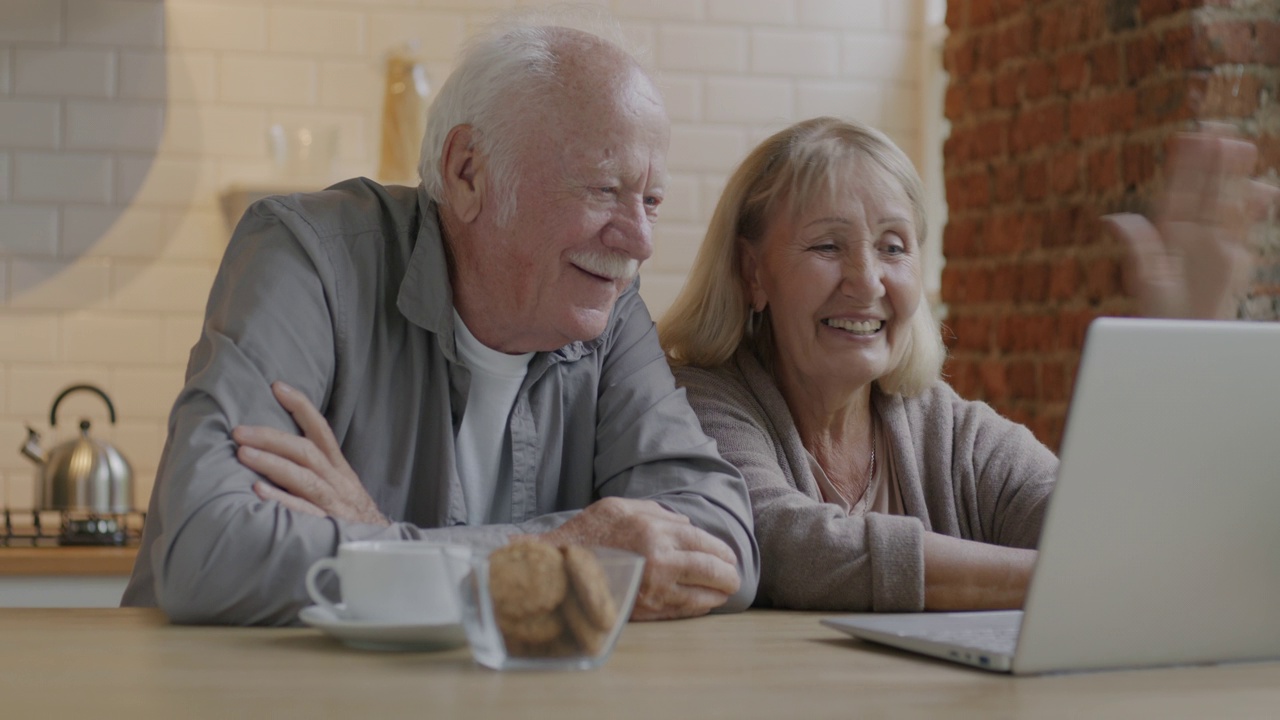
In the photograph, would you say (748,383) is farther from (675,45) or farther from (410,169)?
(675,45)

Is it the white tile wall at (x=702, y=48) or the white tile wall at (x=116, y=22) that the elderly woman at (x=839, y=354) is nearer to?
the white tile wall at (x=702, y=48)

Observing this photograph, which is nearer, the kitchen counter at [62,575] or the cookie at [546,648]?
the cookie at [546,648]

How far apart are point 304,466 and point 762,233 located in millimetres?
856

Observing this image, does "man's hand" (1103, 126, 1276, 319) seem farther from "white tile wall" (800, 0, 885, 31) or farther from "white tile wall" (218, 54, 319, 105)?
"white tile wall" (218, 54, 319, 105)

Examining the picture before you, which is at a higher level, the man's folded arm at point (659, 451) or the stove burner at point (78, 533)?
the man's folded arm at point (659, 451)

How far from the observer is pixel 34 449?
9.96 ft

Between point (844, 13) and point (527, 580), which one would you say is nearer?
point (527, 580)

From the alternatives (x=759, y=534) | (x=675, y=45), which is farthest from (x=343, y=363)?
(x=675, y=45)

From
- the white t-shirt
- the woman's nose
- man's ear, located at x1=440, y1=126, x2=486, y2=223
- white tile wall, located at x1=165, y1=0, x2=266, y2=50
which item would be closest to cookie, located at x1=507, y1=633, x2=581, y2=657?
the white t-shirt

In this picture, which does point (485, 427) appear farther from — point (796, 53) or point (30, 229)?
point (796, 53)

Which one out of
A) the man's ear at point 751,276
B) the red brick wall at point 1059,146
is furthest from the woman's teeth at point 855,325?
the red brick wall at point 1059,146

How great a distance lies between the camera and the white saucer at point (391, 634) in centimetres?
116

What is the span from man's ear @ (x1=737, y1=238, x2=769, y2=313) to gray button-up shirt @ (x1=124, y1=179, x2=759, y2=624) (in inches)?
7.9

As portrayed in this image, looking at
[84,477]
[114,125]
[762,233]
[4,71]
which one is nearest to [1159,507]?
[762,233]
